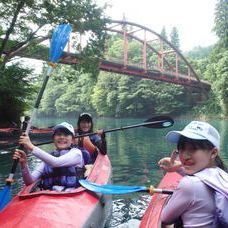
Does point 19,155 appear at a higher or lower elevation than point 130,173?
higher

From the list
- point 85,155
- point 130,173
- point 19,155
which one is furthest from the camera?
point 130,173

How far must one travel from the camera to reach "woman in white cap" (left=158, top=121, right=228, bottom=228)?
1.47 meters

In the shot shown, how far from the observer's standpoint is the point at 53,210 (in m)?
2.56

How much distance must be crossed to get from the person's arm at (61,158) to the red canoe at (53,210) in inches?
11.2

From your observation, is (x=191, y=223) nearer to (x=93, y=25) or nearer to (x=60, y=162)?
(x=60, y=162)

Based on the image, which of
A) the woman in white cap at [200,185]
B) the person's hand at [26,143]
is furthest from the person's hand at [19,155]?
the woman in white cap at [200,185]

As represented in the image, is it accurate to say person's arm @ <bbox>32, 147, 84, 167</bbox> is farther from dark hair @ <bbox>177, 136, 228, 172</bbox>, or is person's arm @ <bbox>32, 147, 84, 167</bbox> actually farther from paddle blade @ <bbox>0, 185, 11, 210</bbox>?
dark hair @ <bbox>177, 136, 228, 172</bbox>

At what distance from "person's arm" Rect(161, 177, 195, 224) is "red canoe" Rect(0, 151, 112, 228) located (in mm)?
1100

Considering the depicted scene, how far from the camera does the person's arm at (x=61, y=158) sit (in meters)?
2.99

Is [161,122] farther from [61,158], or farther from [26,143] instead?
[26,143]

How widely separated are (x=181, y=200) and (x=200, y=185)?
13 centimetres

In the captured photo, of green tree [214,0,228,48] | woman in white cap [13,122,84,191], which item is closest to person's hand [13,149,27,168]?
woman in white cap [13,122,84,191]

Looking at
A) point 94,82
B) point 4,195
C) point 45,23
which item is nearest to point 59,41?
point 4,195

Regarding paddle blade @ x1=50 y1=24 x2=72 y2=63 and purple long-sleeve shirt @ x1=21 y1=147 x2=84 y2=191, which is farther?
paddle blade @ x1=50 y1=24 x2=72 y2=63
